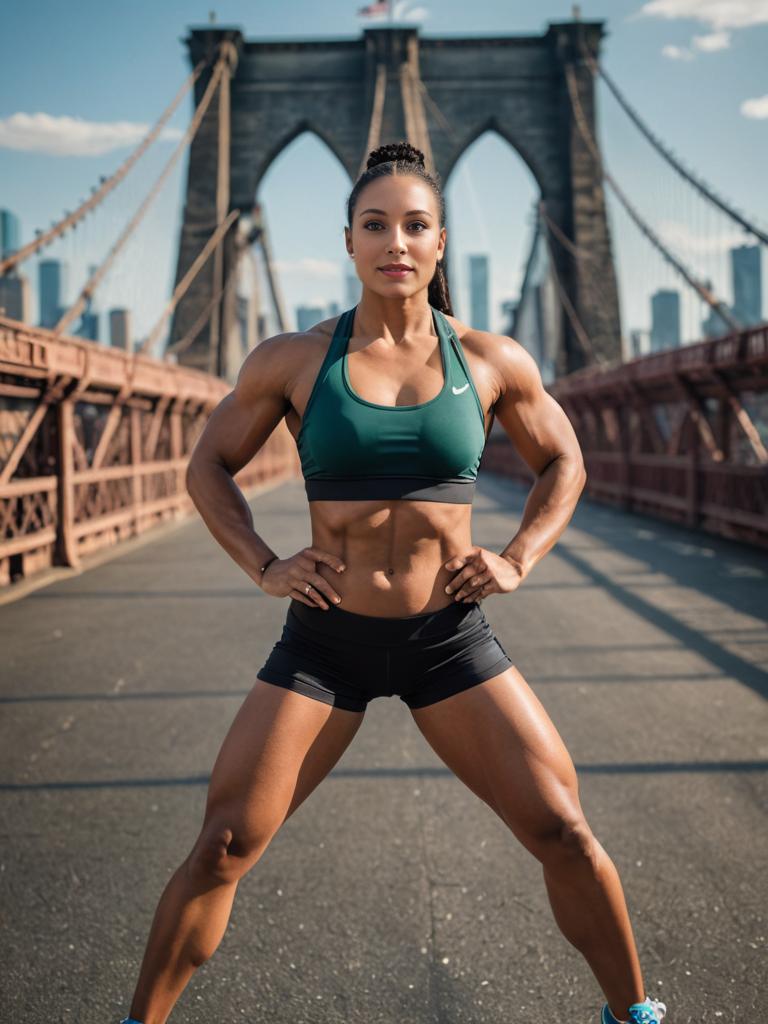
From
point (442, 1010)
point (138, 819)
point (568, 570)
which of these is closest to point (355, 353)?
point (442, 1010)

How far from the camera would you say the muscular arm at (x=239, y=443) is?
2275 millimetres

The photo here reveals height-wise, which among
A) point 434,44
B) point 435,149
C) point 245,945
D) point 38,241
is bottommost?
point 245,945

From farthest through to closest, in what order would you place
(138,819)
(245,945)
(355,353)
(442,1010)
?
(138,819) < (245,945) < (442,1010) < (355,353)

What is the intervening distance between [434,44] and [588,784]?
43865 millimetres

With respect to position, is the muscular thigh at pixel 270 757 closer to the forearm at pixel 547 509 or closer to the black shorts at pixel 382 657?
the black shorts at pixel 382 657

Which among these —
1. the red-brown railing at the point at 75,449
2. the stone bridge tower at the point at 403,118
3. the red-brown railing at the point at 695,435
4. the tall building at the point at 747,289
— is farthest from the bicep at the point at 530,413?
the tall building at the point at 747,289

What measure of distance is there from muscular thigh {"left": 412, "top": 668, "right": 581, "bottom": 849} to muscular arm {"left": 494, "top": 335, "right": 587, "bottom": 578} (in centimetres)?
38

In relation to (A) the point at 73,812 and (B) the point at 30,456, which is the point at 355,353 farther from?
(B) the point at 30,456

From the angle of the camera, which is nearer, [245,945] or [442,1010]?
[442,1010]

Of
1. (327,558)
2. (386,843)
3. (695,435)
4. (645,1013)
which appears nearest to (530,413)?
(327,558)

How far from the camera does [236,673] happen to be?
6.04 m

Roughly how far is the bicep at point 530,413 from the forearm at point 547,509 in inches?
1.4

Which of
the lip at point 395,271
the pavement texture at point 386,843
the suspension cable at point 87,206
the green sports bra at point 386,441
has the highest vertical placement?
the suspension cable at point 87,206

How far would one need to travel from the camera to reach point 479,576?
2.17 metres
